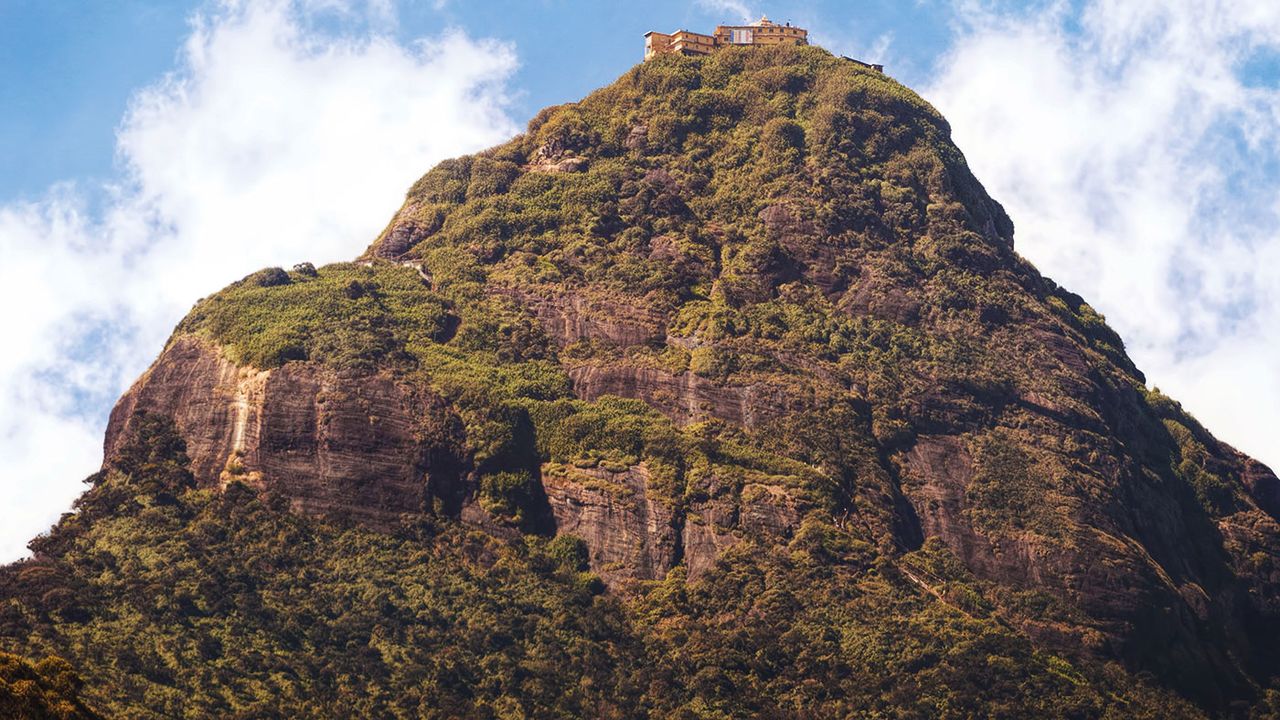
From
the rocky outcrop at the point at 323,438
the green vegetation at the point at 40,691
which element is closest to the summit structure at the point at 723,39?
the rocky outcrop at the point at 323,438

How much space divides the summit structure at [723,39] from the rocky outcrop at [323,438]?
4797 centimetres

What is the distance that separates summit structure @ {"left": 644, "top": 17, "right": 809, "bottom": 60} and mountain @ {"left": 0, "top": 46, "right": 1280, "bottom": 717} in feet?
45.6

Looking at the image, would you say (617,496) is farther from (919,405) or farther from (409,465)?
(919,405)

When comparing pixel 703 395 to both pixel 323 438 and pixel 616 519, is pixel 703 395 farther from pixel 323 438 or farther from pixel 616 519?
pixel 323 438

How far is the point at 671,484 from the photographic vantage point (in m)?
114

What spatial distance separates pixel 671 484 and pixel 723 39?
176 ft

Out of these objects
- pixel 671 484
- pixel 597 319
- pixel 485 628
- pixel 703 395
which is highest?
pixel 597 319

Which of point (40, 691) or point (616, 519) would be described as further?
point (616, 519)

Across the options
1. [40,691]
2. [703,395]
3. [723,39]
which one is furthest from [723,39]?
[40,691]

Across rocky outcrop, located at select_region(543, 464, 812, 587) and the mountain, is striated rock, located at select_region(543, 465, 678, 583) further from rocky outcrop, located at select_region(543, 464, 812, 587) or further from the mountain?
the mountain

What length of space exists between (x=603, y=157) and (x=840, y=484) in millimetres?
38607

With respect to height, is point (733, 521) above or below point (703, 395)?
below

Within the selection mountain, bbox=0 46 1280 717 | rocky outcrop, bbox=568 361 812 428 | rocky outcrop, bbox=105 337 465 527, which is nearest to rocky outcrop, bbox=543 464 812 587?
mountain, bbox=0 46 1280 717

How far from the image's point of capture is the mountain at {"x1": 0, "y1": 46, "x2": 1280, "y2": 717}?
105 metres
